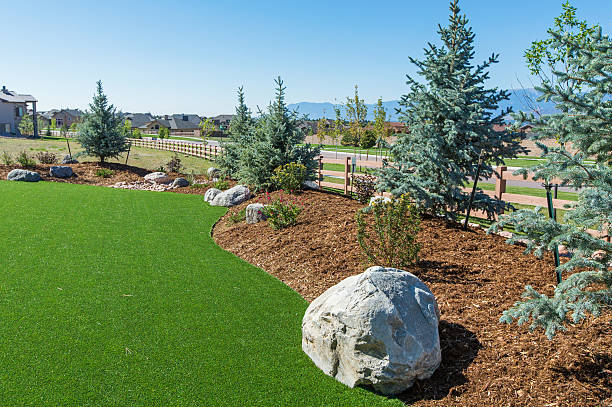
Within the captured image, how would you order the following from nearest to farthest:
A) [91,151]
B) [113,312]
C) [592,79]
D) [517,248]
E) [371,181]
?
[592,79], [113,312], [517,248], [371,181], [91,151]

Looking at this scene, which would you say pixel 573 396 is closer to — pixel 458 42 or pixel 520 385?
pixel 520 385

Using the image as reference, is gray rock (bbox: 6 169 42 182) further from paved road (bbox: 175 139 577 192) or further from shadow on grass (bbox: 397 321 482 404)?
shadow on grass (bbox: 397 321 482 404)

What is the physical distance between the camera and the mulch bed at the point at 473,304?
3.68m

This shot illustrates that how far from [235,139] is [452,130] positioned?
38.6ft

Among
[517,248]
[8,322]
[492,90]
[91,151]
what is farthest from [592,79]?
[91,151]

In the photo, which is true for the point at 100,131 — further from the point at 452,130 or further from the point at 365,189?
the point at 452,130

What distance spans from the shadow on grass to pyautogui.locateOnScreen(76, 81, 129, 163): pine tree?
759 inches

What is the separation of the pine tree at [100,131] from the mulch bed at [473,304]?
1352 centimetres

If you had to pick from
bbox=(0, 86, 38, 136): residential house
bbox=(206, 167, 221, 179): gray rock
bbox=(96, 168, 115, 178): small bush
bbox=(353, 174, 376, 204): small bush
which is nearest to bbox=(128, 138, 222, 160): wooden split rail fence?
bbox=(206, 167, 221, 179): gray rock

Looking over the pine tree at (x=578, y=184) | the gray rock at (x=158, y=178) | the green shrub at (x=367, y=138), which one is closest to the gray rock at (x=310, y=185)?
the gray rock at (x=158, y=178)

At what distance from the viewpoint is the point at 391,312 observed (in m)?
4.02

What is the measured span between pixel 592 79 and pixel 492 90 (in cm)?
408

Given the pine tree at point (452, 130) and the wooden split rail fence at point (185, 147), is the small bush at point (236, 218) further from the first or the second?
the wooden split rail fence at point (185, 147)

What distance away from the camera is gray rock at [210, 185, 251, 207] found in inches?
506
